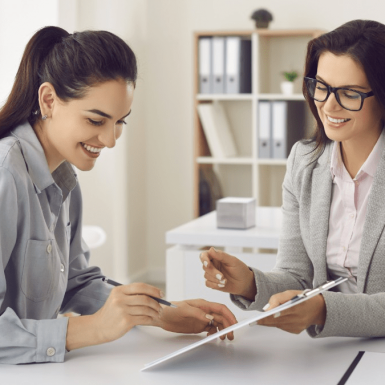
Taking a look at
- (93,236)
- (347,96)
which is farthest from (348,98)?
(93,236)

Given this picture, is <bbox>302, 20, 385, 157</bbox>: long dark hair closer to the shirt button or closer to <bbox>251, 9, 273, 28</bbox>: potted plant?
the shirt button

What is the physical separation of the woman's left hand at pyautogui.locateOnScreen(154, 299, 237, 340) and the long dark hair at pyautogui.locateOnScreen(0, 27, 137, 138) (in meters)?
0.49

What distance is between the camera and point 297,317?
1.39 meters

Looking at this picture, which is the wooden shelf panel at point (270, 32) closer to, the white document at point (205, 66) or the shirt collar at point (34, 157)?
the white document at point (205, 66)

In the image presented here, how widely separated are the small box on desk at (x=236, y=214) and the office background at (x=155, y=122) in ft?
5.93

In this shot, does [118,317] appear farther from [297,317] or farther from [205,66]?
[205,66]

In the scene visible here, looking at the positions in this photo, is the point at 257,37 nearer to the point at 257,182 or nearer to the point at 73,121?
the point at 257,182

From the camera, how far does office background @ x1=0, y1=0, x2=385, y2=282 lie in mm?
4652

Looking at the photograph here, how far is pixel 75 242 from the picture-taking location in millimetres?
1781

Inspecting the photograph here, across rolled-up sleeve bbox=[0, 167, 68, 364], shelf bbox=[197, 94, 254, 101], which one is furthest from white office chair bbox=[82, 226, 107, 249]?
rolled-up sleeve bbox=[0, 167, 68, 364]

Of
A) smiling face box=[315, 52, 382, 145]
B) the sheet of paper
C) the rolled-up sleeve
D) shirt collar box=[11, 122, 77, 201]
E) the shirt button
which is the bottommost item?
the sheet of paper

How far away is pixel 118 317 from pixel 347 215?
73 centimetres

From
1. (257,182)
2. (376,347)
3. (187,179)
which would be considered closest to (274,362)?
(376,347)

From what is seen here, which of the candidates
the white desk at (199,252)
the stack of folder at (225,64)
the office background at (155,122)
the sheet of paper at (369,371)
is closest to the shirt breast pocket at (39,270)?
the sheet of paper at (369,371)
